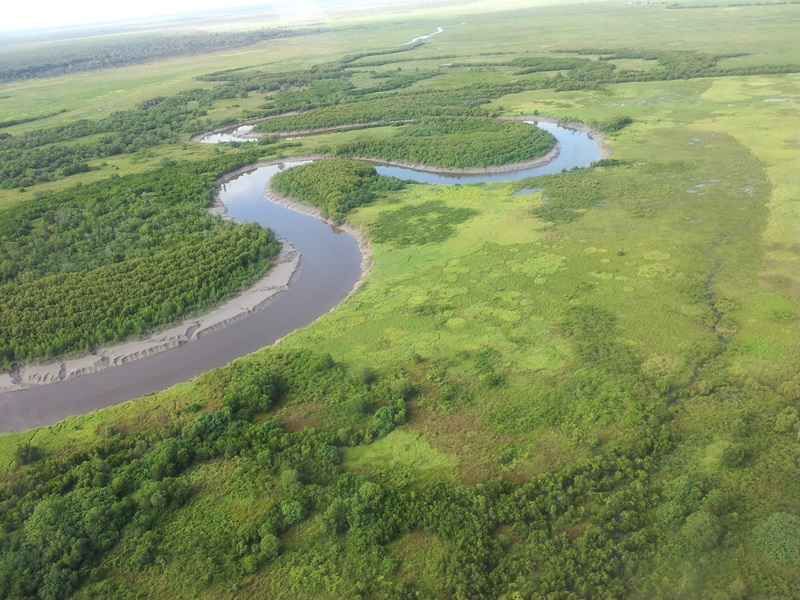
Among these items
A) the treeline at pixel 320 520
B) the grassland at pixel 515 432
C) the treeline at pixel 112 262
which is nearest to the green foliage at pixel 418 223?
the grassland at pixel 515 432

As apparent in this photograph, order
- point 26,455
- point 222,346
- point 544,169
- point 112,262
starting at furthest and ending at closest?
point 544,169, point 112,262, point 222,346, point 26,455

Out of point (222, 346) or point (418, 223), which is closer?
point (222, 346)

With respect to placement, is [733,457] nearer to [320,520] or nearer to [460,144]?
[320,520]

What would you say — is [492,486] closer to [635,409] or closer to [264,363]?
[635,409]

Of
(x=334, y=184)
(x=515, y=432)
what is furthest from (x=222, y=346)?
(x=334, y=184)

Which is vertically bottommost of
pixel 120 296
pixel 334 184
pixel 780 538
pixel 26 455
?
pixel 780 538

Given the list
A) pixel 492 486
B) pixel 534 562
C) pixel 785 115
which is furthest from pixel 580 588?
pixel 785 115

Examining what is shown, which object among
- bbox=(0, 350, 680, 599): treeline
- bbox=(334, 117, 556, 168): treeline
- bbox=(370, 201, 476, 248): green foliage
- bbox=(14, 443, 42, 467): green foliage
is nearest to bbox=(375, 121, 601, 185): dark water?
bbox=(334, 117, 556, 168): treeline

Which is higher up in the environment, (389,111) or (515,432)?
(389,111)

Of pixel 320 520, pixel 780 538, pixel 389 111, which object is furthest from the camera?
pixel 389 111
